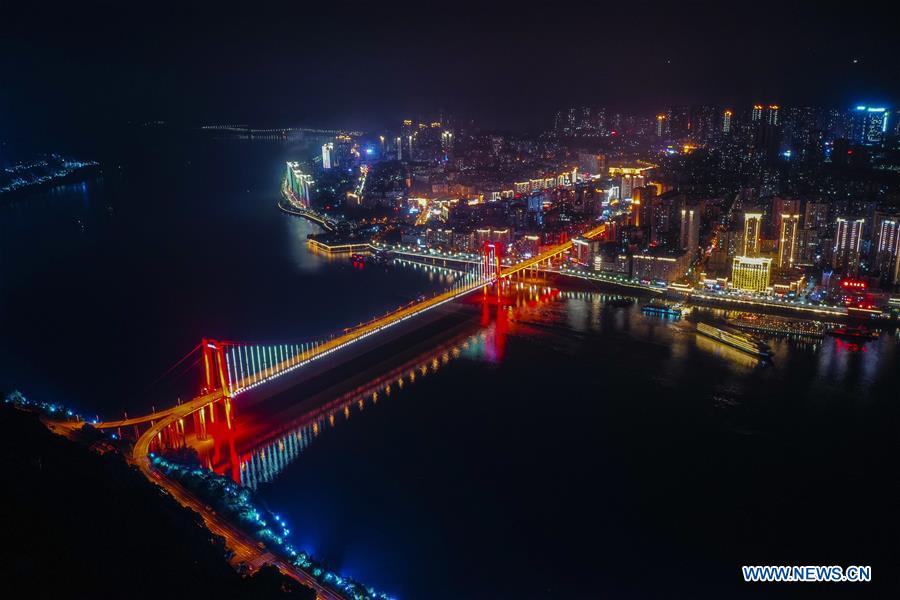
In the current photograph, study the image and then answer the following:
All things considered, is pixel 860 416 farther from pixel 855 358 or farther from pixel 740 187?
pixel 740 187

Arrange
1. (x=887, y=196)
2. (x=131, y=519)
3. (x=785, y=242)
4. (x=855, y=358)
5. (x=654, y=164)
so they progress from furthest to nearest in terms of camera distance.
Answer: (x=654, y=164) < (x=887, y=196) < (x=785, y=242) < (x=855, y=358) < (x=131, y=519)

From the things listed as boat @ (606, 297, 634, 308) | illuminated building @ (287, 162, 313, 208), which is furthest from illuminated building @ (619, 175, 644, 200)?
illuminated building @ (287, 162, 313, 208)

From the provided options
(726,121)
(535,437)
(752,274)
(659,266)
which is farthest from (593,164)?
(535,437)

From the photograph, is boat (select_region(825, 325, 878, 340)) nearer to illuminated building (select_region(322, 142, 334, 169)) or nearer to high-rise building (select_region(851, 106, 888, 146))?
high-rise building (select_region(851, 106, 888, 146))

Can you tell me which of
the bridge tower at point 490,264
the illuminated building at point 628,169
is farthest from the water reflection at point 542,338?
the illuminated building at point 628,169

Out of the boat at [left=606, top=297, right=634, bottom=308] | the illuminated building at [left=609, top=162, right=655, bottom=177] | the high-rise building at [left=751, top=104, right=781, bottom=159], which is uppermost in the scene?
the high-rise building at [left=751, top=104, right=781, bottom=159]

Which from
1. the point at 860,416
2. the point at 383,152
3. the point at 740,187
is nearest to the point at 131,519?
the point at 860,416
